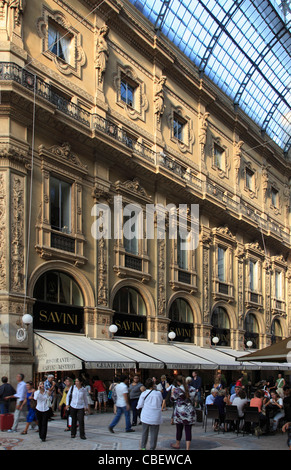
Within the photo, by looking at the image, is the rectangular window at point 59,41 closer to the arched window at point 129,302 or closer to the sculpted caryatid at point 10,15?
the sculpted caryatid at point 10,15

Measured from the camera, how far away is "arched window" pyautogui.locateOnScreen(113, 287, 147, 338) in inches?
965

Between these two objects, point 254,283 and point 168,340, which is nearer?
point 168,340

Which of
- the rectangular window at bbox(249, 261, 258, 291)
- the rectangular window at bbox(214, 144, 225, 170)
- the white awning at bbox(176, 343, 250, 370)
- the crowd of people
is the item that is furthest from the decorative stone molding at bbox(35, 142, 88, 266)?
the rectangular window at bbox(249, 261, 258, 291)

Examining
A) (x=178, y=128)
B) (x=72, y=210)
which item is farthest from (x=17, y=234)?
(x=178, y=128)

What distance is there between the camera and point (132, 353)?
2227 cm

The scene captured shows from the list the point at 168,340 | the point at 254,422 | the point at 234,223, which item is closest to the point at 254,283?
the point at 234,223

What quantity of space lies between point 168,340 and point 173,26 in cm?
1781

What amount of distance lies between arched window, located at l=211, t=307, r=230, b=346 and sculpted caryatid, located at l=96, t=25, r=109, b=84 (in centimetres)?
1549

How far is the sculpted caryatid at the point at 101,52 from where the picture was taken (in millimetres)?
25312

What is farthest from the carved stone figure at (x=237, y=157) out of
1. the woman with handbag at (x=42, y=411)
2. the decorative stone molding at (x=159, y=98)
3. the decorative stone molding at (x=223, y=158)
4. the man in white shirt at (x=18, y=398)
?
the woman with handbag at (x=42, y=411)

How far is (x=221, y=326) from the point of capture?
33.7 m

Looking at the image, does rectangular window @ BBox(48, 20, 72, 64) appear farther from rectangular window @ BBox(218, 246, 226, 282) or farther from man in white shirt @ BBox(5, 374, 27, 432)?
rectangular window @ BBox(218, 246, 226, 282)

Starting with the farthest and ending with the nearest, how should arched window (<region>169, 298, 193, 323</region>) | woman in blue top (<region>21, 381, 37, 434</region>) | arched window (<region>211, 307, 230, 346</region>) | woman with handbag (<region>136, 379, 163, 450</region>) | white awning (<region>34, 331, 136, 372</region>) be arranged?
arched window (<region>211, 307, 230, 346</region>)
arched window (<region>169, 298, 193, 323</region>)
white awning (<region>34, 331, 136, 372</region>)
woman in blue top (<region>21, 381, 37, 434</region>)
woman with handbag (<region>136, 379, 163, 450</region>)
